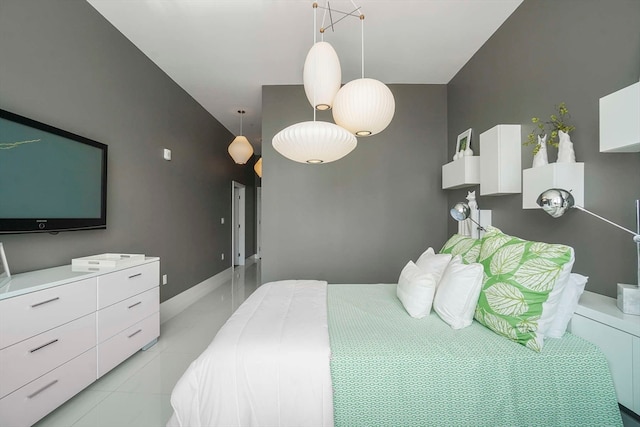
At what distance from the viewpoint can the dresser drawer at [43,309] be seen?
54.8 inches

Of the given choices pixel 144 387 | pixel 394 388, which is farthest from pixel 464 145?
pixel 144 387

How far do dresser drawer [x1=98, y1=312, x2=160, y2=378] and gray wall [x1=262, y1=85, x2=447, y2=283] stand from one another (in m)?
1.47

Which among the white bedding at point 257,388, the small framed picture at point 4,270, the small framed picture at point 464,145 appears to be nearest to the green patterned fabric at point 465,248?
the small framed picture at point 464,145

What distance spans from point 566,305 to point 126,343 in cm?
294

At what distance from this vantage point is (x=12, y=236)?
173 centimetres

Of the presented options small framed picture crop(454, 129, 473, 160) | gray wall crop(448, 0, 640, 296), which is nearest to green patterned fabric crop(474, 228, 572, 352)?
gray wall crop(448, 0, 640, 296)

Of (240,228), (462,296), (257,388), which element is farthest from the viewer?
(240,228)

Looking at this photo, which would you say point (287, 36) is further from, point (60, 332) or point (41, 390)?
point (41, 390)

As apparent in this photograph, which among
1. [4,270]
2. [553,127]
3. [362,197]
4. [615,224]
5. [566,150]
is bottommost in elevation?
[4,270]

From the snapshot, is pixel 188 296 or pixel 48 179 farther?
pixel 188 296

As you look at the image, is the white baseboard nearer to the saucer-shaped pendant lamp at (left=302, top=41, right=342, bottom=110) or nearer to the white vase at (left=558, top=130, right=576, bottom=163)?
the saucer-shaped pendant lamp at (left=302, top=41, right=342, bottom=110)

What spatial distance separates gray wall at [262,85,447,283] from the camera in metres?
3.49

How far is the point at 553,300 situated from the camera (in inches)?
51.3

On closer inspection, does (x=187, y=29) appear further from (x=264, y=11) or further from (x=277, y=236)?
(x=277, y=236)
